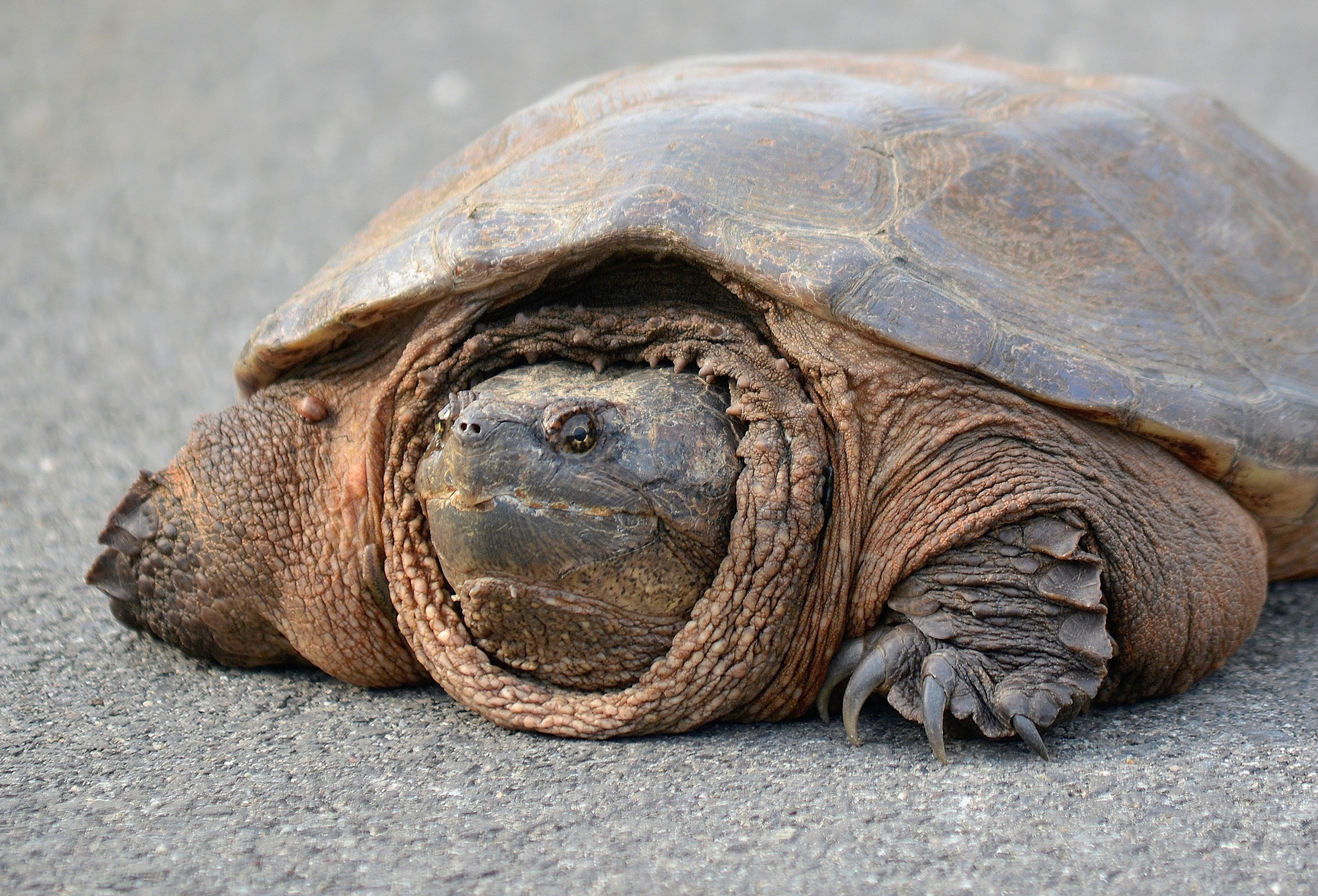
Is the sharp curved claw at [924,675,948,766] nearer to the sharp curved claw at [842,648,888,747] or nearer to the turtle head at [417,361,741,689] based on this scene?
the sharp curved claw at [842,648,888,747]

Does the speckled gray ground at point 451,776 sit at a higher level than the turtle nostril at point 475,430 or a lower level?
lower

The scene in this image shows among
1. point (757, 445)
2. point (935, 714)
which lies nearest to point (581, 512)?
point (757, 445)

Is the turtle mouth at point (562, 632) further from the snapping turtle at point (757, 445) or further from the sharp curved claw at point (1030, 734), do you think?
the sharp curved claw at point (1030, 734)

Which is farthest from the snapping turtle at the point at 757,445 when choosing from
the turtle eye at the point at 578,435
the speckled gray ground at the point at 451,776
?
the speckled gray ground at the point at 451,776

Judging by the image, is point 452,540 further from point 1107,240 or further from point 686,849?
point 1107,240

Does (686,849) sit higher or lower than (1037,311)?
lower

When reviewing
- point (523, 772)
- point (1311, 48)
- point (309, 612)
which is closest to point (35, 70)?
point (309, 612)

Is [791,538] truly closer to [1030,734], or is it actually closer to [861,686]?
[861,686]
